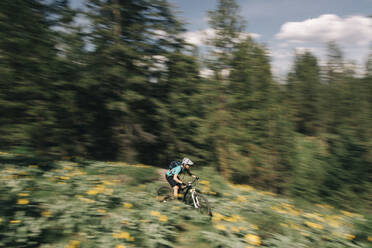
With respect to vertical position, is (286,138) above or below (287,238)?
above

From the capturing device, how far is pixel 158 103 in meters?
16.1

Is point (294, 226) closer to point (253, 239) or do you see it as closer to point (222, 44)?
point (253, 239)

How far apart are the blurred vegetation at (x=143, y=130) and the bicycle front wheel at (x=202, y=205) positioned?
367 millimetres

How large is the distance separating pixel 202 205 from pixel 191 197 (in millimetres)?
530

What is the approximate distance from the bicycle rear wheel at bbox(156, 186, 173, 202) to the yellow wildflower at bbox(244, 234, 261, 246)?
2.44m

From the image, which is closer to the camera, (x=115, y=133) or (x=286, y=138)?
(x=286, y=138)

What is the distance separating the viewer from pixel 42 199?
468 cm

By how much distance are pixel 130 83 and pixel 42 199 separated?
35.0 ft

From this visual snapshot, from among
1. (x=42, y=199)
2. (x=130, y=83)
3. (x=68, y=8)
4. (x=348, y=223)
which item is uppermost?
(x=68, y=8)

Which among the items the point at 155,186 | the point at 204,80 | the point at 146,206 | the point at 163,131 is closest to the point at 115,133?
the point at 163,131

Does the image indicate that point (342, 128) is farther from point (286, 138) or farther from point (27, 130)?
point (27, 130)

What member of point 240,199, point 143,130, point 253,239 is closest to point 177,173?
point 240,199

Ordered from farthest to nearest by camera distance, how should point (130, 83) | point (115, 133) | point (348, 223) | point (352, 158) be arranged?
point (115, 133) < point (130, 83) < point (352, 158) < point (348, 223)

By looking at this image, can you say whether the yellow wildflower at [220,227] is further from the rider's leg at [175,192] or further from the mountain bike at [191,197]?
the rider's leg at [175,192]
